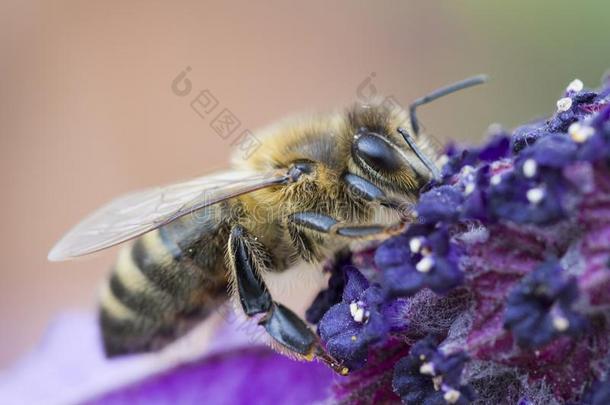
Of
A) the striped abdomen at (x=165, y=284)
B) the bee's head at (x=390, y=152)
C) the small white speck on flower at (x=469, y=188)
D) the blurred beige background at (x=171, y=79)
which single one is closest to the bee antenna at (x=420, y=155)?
the bee's head at (x=390, y=152)

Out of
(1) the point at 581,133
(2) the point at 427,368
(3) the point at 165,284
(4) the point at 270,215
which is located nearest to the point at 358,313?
(2) the point at 427,368

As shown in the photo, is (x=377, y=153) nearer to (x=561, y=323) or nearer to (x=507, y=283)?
(x=507, y=283)

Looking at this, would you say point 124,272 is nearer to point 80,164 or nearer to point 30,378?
point 30,378

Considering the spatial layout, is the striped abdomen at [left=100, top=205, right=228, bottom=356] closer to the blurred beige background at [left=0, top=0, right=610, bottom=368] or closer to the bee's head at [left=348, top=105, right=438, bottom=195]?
the bee's head at [left=348, top=105, right=438, bottom=195]

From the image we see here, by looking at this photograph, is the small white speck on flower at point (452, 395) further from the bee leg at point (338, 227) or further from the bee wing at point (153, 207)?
the bee wing at point (153, 207)

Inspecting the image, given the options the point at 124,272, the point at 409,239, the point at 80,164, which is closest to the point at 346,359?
the point at 409,239
